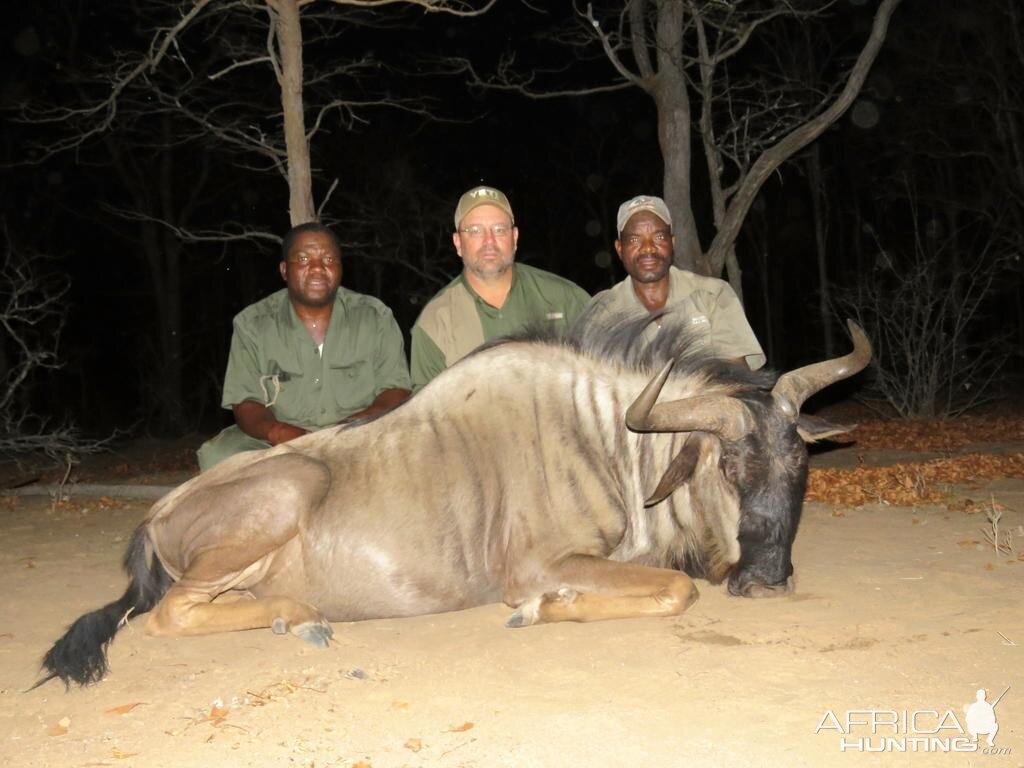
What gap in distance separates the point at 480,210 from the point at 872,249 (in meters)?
27.3

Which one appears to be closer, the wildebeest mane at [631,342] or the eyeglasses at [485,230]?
the wildebeest mane at [631,342]

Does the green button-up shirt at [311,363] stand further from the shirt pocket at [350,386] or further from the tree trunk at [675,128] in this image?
the tree trunk at [675,128]

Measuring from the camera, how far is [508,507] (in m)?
4.08

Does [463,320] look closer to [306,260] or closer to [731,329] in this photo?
[306,260]

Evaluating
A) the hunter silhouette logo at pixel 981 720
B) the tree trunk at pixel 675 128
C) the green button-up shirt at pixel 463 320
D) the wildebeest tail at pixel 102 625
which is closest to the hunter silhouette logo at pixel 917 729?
the hunter silhouette logo at pixel 981 720

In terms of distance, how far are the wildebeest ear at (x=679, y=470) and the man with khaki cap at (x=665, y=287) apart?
1.54 m

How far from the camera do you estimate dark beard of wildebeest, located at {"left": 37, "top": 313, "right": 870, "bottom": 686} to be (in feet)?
12.8

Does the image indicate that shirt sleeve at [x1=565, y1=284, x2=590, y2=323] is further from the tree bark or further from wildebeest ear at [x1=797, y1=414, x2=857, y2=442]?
the tree bark

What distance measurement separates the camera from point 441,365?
5594mm

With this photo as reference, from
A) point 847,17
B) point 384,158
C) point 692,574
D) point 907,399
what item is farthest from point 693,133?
point 692,574

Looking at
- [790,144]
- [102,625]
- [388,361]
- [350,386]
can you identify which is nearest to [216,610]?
[102,625]

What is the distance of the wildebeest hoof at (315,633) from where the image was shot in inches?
147

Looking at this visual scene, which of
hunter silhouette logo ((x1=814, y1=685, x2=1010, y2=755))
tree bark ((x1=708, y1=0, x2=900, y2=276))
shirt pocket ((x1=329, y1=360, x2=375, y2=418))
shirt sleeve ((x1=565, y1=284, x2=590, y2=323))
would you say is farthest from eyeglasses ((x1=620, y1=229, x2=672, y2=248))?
tree bark ((x1=708, y1=0, x2=900, y2=276))

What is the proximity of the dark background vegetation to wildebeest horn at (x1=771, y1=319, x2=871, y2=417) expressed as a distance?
8.01 m
